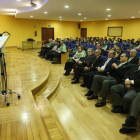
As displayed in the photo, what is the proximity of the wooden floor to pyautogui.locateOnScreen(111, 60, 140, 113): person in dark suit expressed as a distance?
0.20m

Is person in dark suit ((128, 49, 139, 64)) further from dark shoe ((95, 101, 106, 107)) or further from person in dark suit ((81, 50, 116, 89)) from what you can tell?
dark shoe ((95, 101, 106, 107))

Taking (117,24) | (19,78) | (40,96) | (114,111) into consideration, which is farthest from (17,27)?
(114,111)

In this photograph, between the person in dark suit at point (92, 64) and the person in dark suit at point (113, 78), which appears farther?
the person in dark suit at point (92, 64)

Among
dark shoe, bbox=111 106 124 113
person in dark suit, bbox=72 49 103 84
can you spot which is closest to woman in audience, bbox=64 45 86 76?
person in dark suit, bbox=72 49 103 84

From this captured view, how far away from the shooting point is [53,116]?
266 cm

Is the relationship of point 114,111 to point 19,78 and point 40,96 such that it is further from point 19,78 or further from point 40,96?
point 19,78

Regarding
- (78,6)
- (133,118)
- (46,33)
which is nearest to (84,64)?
(133,118)

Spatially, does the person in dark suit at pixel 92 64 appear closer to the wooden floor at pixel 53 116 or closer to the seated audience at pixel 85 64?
the seated audience at pixel 85 64

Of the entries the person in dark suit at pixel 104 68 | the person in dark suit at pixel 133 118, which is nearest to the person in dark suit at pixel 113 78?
the person in dark suit at pixel 104 68

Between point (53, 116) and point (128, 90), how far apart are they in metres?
1.50

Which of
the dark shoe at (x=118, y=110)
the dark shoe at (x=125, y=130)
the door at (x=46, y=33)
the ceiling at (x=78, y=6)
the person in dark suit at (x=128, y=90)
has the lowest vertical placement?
the dark shoe at (x=125, y=130)

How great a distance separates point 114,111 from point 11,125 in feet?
6.40

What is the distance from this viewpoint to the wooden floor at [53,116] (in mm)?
2004

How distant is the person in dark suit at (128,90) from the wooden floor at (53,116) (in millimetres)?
200
